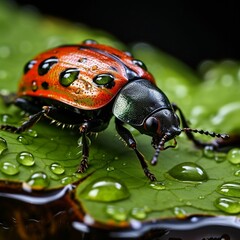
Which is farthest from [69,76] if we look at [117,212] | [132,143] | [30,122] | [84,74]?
[117,212]

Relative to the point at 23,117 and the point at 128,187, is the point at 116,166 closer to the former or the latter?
the point at 128,187

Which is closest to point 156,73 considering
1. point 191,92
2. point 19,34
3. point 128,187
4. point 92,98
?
point 191,92

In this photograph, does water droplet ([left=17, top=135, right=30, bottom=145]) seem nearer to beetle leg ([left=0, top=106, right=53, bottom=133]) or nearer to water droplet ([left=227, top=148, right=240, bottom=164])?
beetle leg ([left=0, top=106, right=53, bottom=133])

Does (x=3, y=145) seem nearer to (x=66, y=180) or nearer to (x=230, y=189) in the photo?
(x=66, y=180)

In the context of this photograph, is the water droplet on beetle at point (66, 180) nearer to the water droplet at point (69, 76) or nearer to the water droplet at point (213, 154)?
the water droplet at point (69, 76)

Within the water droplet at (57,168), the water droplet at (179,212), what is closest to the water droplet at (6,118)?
the water droplet at (57,168)

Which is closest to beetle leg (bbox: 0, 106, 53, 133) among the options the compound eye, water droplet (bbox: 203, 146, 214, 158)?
the compound eye
